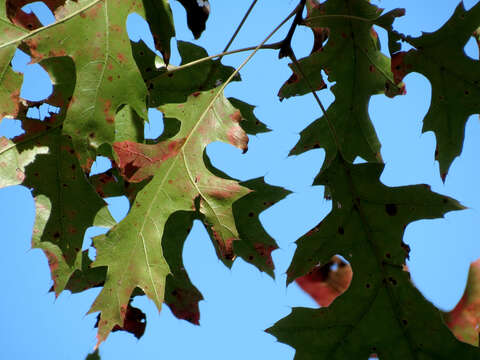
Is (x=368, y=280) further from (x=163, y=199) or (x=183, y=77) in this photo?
(x=183, y=77)

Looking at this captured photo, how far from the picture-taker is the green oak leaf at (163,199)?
1.27 m

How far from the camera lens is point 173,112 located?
4.57ft

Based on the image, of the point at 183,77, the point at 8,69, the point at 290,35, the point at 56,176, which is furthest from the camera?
the point at 183,77

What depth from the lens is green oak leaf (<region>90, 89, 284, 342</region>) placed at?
1.27 metres

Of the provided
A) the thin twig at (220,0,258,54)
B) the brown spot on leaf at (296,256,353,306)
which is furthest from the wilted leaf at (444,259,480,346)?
the thin twig at (220,0,258,54)

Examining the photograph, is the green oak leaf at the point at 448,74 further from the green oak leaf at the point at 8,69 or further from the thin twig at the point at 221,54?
the green oak leaf at the point at 8,69

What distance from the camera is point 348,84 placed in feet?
5.48

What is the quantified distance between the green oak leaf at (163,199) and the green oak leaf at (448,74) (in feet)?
1.95

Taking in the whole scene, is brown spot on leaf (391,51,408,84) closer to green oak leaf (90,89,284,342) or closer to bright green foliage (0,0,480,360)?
bright green foliage (0,0,480,360)

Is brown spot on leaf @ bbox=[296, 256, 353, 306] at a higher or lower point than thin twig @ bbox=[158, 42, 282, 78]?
lower

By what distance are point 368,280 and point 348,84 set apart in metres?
→ 0.63

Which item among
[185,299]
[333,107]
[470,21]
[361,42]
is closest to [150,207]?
[185,299]

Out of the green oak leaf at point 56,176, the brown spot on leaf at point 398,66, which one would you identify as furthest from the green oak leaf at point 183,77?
the brown spot on leaf at point 398,66

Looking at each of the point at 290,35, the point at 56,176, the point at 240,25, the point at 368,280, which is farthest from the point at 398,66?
the point at 56,176
